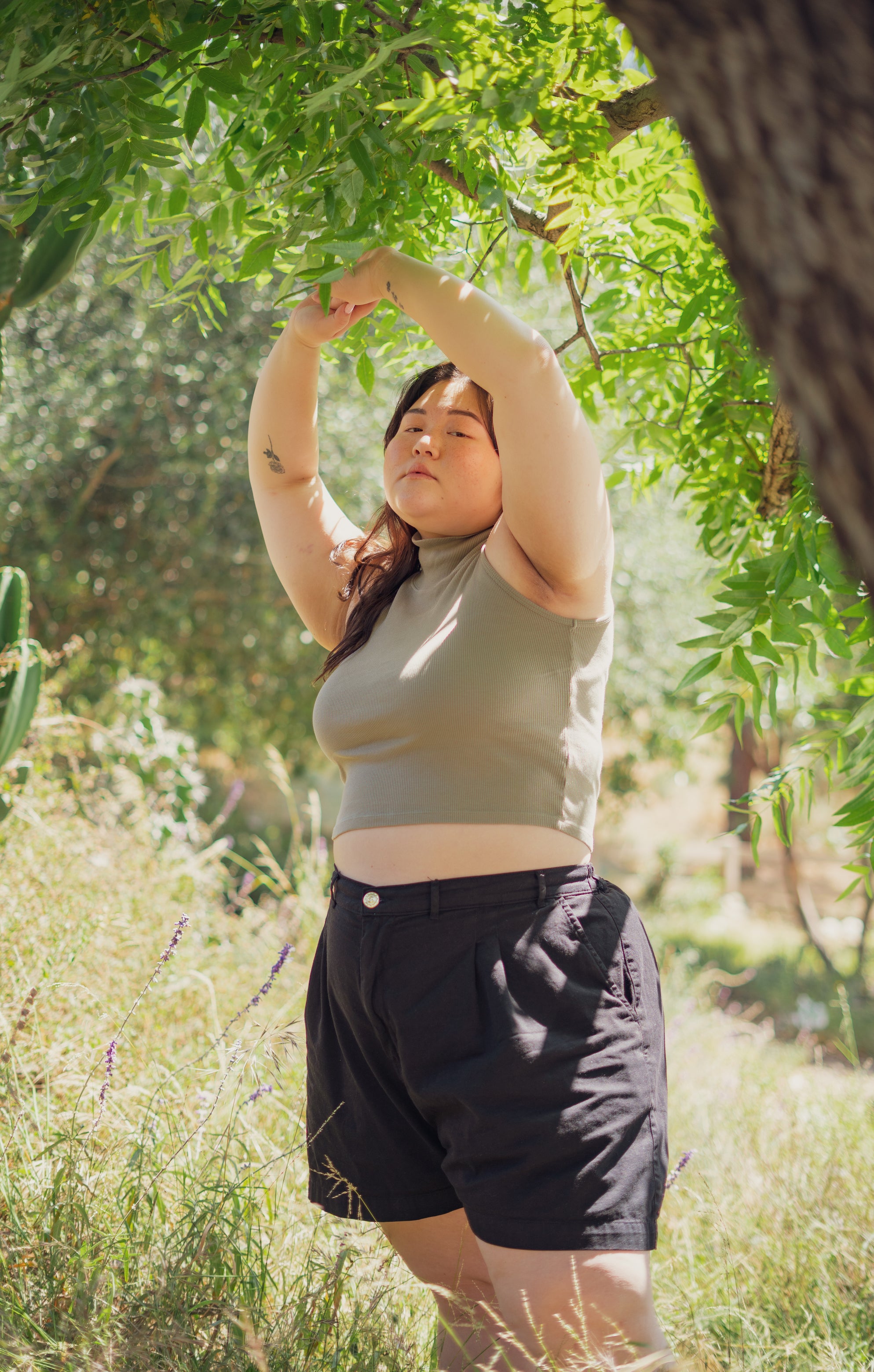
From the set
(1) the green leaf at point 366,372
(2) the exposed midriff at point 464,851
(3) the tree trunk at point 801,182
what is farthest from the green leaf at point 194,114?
(2) the exposed midriff at point 464,851

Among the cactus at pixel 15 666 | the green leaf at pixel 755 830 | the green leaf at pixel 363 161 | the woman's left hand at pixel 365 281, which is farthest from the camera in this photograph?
the cactus at pixel 15 666

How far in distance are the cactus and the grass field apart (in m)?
0.37

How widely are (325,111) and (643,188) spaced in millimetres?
757

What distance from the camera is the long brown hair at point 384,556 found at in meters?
1.84

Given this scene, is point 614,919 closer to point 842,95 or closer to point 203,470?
point 842,95

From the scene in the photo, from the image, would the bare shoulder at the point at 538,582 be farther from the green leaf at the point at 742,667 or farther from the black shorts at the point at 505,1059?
the green leaf at the point at 742,667

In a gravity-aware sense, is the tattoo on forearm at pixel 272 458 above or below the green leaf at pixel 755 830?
above

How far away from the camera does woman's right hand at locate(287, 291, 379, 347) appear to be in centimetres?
177

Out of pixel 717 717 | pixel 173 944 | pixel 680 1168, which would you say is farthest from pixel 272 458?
pixel 680 1168

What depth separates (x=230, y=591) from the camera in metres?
7.06

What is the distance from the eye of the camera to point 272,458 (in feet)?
6.68

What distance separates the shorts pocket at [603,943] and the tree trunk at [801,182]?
850 mm

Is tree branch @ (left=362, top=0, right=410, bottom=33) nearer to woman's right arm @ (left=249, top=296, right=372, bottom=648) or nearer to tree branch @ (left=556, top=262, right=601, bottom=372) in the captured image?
tree branch @ (left=556, top=262, right=601, bottom=372)

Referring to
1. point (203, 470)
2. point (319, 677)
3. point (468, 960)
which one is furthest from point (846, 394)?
point (203, 470)
